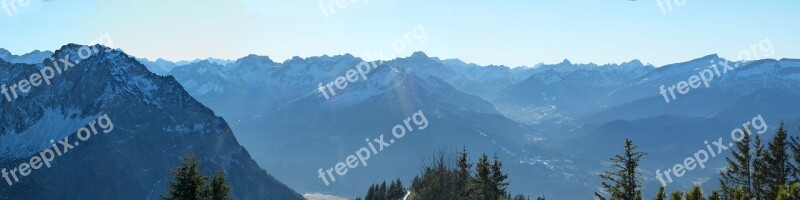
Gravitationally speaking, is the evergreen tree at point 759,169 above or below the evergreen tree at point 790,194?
above

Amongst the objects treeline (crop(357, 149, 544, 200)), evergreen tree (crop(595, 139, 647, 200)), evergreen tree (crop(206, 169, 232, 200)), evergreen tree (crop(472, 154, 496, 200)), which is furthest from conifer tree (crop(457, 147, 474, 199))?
evergreen tree (crop(206, 169, 232, 200))

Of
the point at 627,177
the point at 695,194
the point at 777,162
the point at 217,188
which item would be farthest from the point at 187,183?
the point at 777,162

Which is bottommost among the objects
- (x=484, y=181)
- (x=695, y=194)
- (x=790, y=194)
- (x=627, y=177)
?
(x=790, y=194)

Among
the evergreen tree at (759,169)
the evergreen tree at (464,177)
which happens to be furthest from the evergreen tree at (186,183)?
the evergreen tree at (759,169)

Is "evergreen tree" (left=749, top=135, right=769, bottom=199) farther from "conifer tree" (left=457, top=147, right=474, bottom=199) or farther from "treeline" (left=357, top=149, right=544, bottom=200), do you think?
"conifer tree" (left=457, top=147, right=474, bottom=199)

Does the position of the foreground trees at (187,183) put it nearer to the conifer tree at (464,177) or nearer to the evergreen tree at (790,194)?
the conifer tree at (464,177)

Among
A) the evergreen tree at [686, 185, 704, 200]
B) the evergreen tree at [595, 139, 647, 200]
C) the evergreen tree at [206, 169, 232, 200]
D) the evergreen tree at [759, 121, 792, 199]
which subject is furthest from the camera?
the evergreen tree at [759, 121, 792, 199]

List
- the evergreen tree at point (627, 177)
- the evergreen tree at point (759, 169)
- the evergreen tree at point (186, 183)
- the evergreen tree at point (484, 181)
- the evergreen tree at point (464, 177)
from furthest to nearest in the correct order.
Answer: the evergreen tree at point (464, 177), the evergreen tree at point (484, 181), the evergreen tree at point (759, 169), the evergreen tree at point (627, 177), the evergreen tree at point (186, 183)

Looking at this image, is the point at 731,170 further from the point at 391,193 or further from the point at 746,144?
the point at 391,193

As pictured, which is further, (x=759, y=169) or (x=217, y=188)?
(x=759, y=169)

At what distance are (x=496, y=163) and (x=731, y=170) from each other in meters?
19.9

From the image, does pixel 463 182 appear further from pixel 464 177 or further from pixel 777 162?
pixel 777 162

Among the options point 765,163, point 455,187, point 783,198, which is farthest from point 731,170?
point 783,198

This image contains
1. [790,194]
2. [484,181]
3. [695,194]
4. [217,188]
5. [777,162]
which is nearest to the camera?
[790,194]
